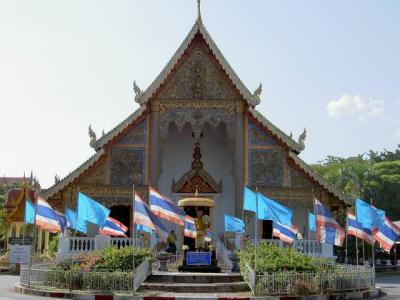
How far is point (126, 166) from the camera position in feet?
82.1

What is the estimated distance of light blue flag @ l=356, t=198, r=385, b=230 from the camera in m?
17.8

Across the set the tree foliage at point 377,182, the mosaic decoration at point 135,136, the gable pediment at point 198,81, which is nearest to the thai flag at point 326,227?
the gable pediment at point 198,81

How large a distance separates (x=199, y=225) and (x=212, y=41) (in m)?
10.2

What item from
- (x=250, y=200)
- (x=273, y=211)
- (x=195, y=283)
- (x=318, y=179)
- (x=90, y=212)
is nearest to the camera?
(x=273, y=211)

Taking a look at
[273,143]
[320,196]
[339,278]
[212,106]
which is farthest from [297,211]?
[339,278]

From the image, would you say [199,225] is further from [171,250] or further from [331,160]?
[331,160]

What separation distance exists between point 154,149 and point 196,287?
33.2ft

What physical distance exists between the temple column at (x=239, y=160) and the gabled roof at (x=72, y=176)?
19.6ft

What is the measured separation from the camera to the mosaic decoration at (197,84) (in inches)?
1004

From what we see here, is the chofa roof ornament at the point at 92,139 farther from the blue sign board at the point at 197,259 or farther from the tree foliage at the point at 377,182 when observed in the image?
the tree foliage at the point at 377,182

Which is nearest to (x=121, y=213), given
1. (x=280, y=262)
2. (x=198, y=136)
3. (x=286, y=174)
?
(x=198, y=136)

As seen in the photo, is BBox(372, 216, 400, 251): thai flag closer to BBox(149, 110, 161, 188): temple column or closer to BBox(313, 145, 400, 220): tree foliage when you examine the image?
BBox(149, 110, 161, 188): temple column

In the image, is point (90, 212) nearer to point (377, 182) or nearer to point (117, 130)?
point (117, 130)

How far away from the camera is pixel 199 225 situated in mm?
18750
